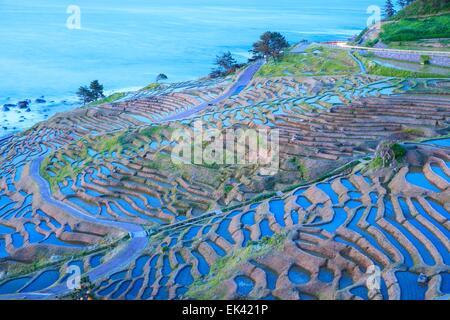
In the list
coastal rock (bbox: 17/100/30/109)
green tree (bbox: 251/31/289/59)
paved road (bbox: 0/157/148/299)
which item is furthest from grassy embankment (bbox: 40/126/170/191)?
coastal rock (bbox: 17/100/30/109)

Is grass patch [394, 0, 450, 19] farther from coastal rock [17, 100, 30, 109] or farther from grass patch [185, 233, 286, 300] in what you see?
coastal rock [17, 100, 30, 109]

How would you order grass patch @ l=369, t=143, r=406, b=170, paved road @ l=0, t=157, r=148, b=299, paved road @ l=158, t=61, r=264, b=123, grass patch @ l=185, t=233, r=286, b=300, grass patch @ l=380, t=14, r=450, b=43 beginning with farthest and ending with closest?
grass patch @ l=380, t=14, r=450, b=43
paved road @ l=158, t=61, r=264, b=123
grass patch @ l=369, t=143, r=406, b=170
paved road @ l=0, t=157, r=148, b=299
grass patch @ l=185, t=233, r=286, b=300

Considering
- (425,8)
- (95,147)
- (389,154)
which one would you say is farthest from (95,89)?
(389,154)

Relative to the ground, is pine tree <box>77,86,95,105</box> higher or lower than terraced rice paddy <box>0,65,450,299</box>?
higher

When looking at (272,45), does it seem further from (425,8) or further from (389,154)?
(389,154)

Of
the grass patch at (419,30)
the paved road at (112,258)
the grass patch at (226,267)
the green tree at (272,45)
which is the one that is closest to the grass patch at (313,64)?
the green tree at (272,45)

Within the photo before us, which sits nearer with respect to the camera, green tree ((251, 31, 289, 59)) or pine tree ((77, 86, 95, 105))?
green tree ((251, 31, 289, 59))
